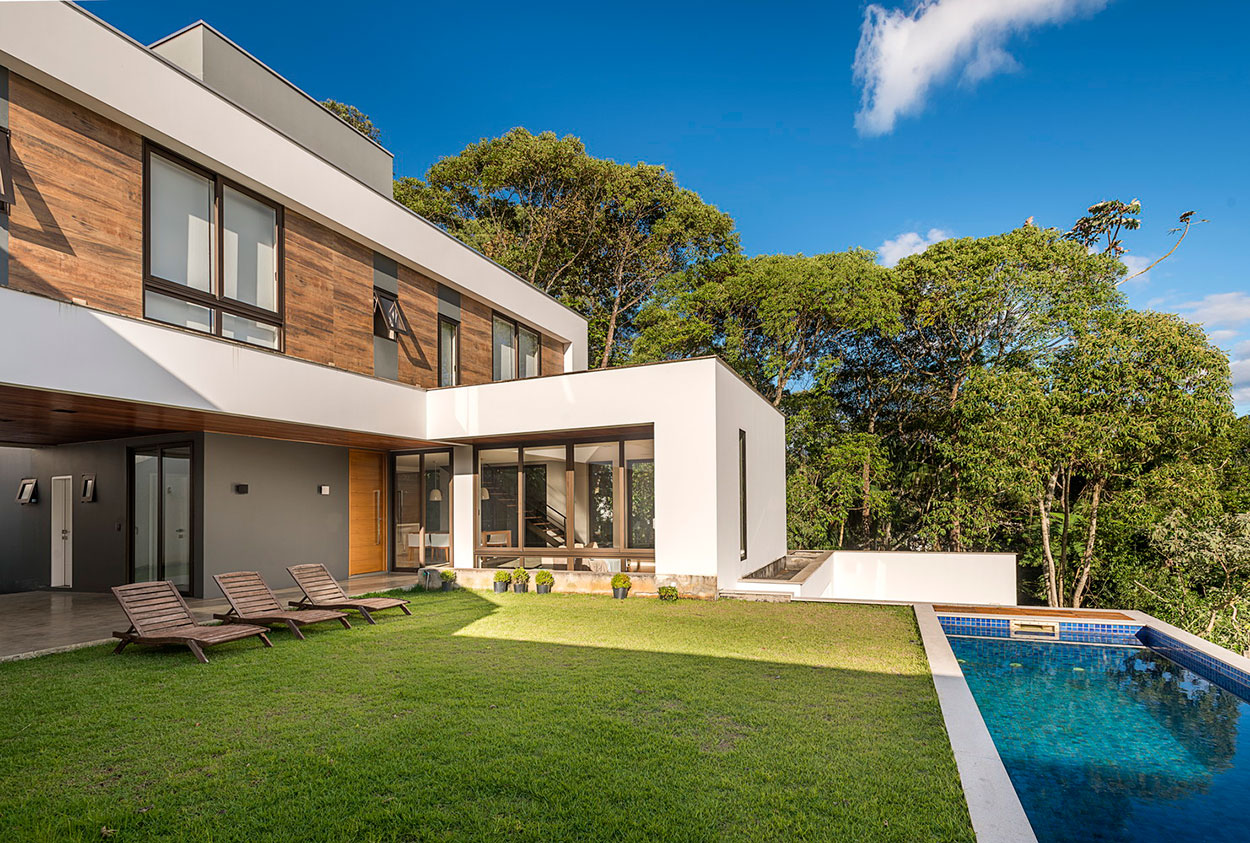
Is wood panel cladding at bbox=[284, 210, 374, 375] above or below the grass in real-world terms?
above

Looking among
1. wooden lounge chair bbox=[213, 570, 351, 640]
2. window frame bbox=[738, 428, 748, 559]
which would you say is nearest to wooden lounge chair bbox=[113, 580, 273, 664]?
wooden lounge chair bbox=[213, 570, 351, 640]

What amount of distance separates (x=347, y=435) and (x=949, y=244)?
61.5 ft

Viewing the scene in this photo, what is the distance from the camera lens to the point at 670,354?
82.2 feet

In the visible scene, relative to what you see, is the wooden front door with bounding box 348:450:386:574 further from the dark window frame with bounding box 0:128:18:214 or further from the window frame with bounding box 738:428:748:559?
the window frame with bounding box 738:428:748:559

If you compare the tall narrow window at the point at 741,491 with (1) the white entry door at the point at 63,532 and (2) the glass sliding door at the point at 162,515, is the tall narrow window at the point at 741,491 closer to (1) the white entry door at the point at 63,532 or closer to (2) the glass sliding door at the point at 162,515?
(2) the glass sliding door at the point at 162,515

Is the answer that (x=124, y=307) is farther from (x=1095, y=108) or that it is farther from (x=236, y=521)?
(x=1095, y=108)

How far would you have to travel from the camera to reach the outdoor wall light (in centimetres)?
1293

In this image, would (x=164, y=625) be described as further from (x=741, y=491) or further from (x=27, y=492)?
(x=741, y=491)

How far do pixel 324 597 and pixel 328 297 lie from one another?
17.0 ft

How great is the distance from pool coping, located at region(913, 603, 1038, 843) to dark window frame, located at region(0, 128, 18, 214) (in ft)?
32.2

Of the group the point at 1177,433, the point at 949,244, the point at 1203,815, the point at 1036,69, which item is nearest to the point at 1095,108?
the point at 1036,69

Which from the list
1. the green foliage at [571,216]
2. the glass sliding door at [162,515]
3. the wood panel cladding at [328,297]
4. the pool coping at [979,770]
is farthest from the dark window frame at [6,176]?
the green foliage at [571,216]

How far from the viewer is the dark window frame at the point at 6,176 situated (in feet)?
23.4

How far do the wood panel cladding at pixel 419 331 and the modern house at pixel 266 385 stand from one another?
0.07 meters
